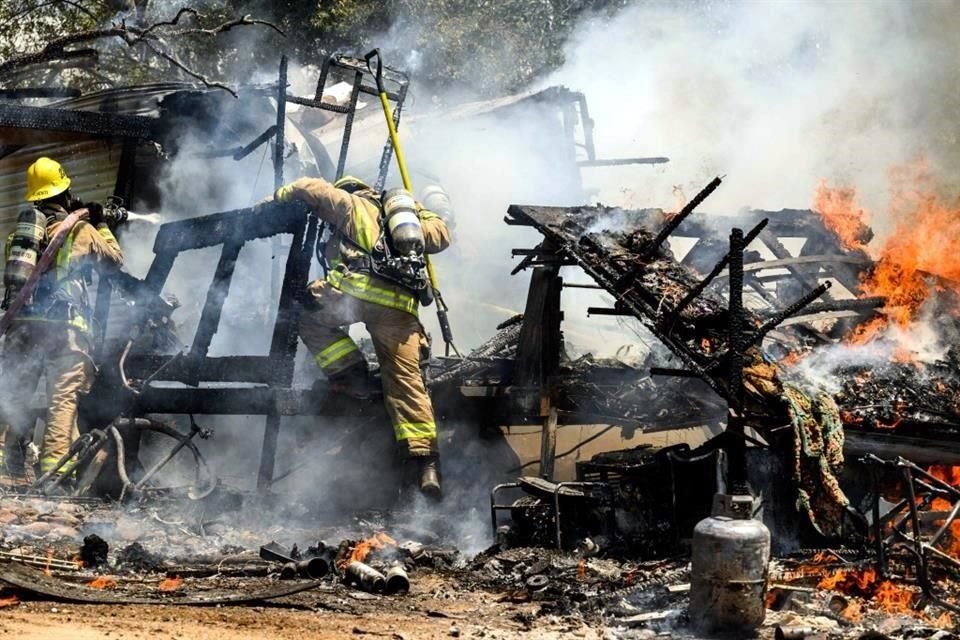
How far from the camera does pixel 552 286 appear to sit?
820 cm

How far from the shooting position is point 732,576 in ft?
16.1

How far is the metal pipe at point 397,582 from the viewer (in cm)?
590

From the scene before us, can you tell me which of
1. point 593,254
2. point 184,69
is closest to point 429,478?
point 593,254

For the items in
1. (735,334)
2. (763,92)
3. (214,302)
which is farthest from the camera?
(763,92)

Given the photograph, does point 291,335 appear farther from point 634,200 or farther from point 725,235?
point 634,200

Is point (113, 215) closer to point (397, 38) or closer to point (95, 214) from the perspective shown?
point (95, 214)

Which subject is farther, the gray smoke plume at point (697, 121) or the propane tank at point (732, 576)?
the gray smoke plume at point (697, 121)

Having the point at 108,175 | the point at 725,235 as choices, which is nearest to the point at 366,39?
the point at 108,175

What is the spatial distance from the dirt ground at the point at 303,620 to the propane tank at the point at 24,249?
11.7ft

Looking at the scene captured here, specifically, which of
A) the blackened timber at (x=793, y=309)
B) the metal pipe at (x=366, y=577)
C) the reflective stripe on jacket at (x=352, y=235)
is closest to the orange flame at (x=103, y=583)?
the metal pipe at (x=366, y=577)

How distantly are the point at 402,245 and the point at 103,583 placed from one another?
3.23 m

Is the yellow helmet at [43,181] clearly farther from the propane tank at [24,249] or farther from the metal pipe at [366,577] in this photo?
the metal pipe at [366,577]

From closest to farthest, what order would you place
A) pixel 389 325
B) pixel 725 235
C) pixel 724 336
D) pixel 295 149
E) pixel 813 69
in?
pixel 724 336, pixel 389 325, pixel 725 235, pixel 295 149, pixel 813 69

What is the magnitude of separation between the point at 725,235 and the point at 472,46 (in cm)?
1332
